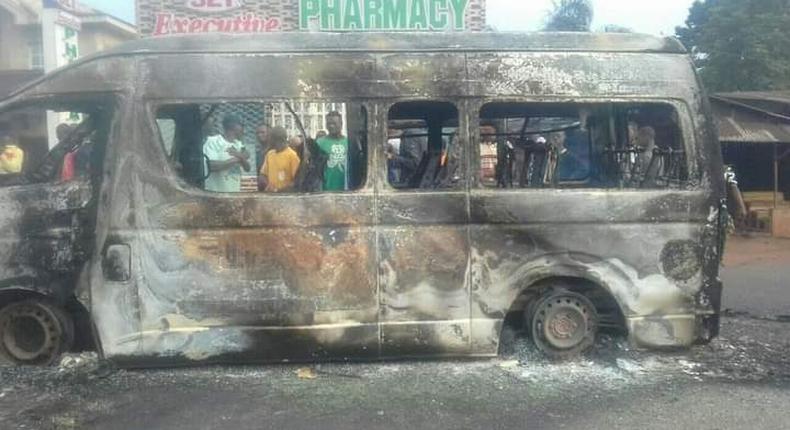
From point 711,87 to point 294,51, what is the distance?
28.0 metres

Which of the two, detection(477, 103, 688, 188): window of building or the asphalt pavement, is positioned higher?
detection(477, 103, 688, 188): window of building

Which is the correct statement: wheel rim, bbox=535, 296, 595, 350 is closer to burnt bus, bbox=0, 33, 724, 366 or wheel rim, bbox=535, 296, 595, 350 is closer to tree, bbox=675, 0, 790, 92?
burnt bus, bbox=0, 33, 724, 366

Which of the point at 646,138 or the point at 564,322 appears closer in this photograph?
the point at 564,322

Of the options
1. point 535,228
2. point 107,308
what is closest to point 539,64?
point 535,228

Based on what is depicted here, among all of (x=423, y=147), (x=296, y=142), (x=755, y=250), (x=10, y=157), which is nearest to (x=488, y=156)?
(x=423, y=147)

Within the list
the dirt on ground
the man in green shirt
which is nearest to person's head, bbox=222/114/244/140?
the man in green shirt

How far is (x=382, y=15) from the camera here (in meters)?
14.1

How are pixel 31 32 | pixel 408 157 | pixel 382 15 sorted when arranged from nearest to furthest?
pixel 408 157, pixel 382 15, pixel 31 32

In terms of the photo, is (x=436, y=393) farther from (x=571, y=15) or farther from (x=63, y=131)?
(x=571, y=15)

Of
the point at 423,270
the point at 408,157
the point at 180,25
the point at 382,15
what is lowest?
the point at 423,270

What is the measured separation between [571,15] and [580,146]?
21.3 metres

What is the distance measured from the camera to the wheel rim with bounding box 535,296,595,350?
5512 mm

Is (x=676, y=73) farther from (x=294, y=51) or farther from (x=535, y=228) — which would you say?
(x=294, y=51)

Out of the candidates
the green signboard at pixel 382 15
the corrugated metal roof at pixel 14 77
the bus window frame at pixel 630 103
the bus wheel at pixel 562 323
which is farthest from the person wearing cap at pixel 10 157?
the corrugated metal roof at pixel 14 77
